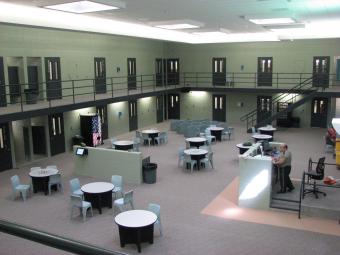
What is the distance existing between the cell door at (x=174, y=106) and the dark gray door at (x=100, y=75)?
26.1 ft

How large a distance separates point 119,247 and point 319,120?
2113cm

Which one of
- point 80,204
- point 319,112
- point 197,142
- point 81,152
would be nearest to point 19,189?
point 80,204

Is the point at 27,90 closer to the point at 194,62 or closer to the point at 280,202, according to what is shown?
the point at 280,202

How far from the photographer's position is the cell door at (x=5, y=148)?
16.8 meters

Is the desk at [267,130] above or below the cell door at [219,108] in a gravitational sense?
below

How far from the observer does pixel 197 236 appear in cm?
987

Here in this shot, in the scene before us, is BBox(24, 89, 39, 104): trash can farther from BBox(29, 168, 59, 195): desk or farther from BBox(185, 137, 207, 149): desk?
BBox(185, 137, 207, 149): desk

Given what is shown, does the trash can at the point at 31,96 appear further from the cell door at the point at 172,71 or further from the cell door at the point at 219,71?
the cell door at the point at 219,71

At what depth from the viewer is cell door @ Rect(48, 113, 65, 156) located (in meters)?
19.4

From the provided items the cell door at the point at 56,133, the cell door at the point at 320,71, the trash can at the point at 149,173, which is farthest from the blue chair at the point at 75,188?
the cell door at the point at 320,71

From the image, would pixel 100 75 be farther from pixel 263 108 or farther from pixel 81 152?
pixel 263 108

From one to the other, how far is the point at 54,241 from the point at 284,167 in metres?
11.7

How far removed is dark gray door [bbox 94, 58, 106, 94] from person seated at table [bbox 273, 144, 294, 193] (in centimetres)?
1380

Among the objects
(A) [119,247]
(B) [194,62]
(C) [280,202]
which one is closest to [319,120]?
(B) [194,62]
